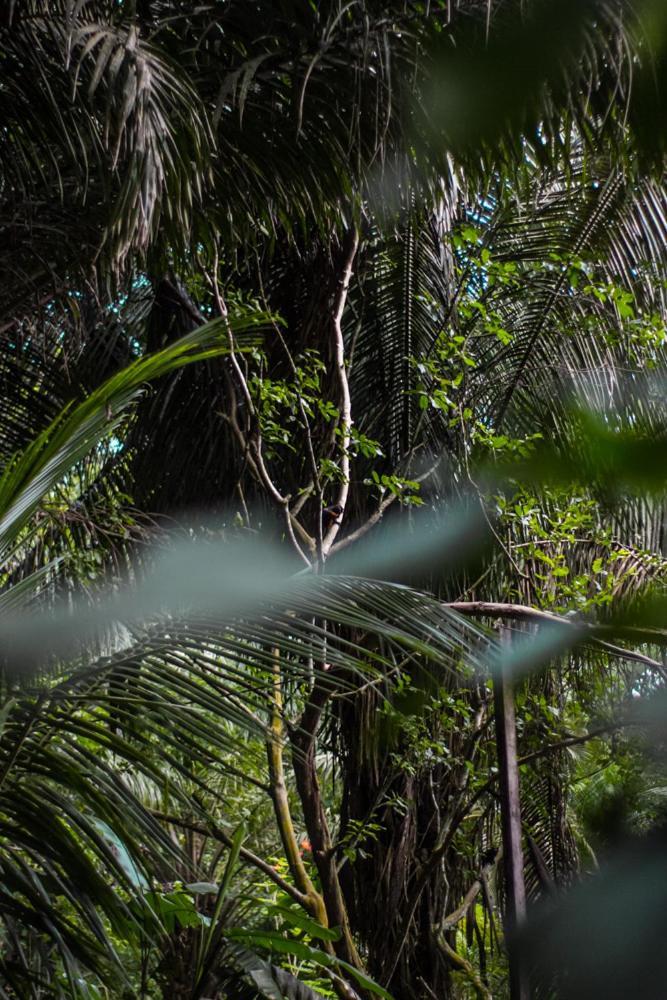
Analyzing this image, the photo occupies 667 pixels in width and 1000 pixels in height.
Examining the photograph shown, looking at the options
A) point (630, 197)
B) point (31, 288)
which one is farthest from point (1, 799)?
point (630, 197)

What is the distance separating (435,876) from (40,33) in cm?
295

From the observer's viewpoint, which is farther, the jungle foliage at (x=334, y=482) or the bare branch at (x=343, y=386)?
the bare branch at (x=343, y=386)

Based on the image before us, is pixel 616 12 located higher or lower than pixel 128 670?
higher

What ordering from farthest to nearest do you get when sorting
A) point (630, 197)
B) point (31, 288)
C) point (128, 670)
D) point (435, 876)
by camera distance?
point (435, 876) < point (630, 197) < point (31, 288) < point (128, 670)

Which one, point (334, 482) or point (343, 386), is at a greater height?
point (343, 386)

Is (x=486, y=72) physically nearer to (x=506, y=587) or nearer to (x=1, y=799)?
(x=1, y=799)

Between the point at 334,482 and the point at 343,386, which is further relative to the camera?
the point at 334,482

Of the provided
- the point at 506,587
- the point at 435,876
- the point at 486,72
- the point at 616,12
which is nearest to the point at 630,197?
the point at 506,587

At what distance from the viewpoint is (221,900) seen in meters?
2.02

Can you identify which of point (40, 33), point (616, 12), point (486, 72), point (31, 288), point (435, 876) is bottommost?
point (435, 876)

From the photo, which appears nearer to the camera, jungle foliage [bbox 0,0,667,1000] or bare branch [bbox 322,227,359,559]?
jungle foliage [bbox 0,0,667,1000]

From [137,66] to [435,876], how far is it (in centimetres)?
286

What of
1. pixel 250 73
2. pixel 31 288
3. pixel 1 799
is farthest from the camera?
pixel 31 288

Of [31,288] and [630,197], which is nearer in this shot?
[31,288]
